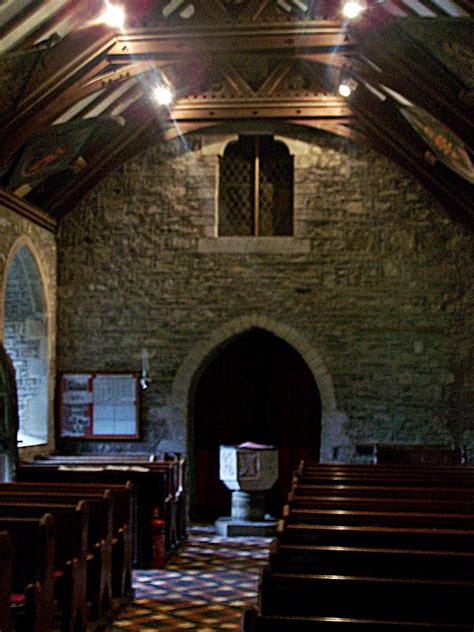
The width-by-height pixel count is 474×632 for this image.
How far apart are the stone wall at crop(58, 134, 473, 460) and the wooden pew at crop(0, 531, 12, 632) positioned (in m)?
7.51

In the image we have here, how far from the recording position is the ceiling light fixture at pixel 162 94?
10.2 metres

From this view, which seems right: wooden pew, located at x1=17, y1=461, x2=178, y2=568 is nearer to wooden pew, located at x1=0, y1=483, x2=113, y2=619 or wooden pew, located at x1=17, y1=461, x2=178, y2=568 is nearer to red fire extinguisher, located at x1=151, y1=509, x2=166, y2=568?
red fire extinguisher, located at x1=151, y1=509, x2=166, y2=568

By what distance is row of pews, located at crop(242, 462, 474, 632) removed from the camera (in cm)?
321

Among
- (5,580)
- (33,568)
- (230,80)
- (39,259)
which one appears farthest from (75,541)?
(230,80)

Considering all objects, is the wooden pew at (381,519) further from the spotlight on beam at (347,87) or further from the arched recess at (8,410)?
the spotlight on beam at (347,87)

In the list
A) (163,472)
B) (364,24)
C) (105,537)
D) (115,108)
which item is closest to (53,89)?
(115,108)

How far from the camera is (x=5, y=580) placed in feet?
13.2

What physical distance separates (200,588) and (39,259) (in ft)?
15.9

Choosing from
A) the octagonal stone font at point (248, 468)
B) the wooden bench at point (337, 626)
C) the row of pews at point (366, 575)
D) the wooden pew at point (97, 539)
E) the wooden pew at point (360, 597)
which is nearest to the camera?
the wooden bench at point (337, 626)

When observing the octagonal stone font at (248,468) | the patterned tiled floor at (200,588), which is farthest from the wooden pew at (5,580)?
the octagonal stone font at (248,468)

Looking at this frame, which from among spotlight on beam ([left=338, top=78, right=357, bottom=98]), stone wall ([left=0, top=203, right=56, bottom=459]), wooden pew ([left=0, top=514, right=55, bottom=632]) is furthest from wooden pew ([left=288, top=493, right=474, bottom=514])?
spotlight on beam ([left=338, top=78, right=357, bottom=98])

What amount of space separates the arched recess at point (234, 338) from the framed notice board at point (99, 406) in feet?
1.85

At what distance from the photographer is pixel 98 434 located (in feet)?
38.0

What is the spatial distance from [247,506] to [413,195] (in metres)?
4.22
